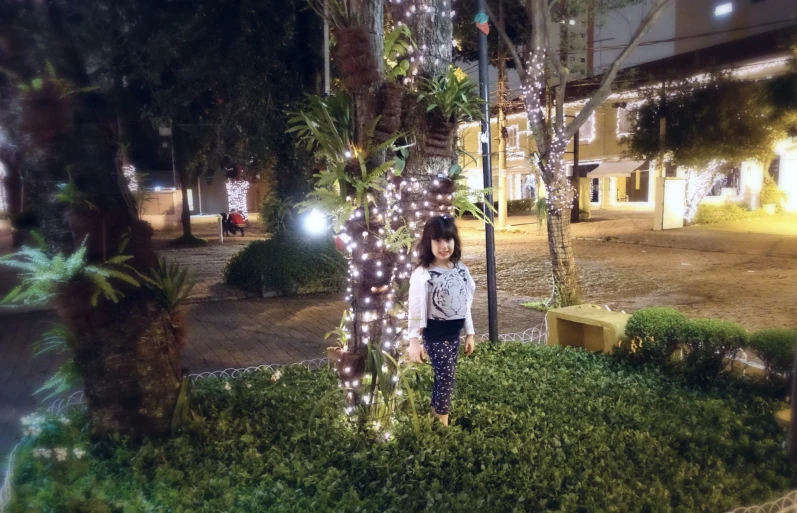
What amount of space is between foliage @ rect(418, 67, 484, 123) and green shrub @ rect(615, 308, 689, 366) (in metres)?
2.90

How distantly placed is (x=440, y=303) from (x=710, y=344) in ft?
9.47

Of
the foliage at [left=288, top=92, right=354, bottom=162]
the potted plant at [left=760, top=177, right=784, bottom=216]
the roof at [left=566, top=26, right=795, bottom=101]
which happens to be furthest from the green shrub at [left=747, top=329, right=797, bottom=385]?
the potted plant at [left=760, top=177, right=784, bottom=216]

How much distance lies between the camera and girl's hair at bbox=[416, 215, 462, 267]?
4031 mm

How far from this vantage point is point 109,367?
3.92m

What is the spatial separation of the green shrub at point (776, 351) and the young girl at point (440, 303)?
8.61 feet

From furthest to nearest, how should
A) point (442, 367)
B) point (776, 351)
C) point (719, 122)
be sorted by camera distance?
point (719, 122)
point (776, 351)
point (442, 367)

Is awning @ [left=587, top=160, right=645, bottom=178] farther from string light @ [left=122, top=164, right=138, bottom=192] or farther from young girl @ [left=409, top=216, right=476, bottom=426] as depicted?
string light @ [left=122, top=164, right=138, bottom=192]

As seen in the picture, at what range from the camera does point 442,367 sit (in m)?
4.22

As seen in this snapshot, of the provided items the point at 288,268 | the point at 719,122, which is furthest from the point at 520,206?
the point at 288,268

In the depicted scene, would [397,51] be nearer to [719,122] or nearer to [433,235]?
[433,235]

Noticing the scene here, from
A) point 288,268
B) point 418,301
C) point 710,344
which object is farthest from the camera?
point 288,268

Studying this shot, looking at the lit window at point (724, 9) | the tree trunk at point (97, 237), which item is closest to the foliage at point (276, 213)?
the tree trunk at point (97, 237)

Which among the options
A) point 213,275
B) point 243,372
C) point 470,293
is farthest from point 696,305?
point 213,275

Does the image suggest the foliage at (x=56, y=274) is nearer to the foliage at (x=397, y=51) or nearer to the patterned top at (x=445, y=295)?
the patterned top at (x=445, y=295)
